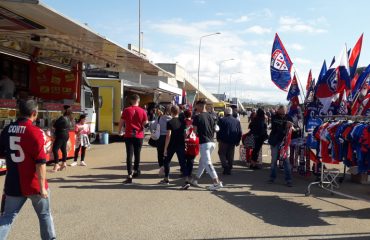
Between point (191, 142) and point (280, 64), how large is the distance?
3586mm

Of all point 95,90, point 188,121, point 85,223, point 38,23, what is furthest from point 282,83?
point 95,90

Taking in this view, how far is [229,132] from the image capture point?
451 inches

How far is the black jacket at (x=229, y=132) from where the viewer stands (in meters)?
11.5

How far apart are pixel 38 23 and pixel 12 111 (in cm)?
233

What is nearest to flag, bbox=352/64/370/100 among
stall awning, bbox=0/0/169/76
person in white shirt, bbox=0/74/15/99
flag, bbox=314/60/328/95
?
flag, bbox=314/60/328/95

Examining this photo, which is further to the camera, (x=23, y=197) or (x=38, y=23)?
(x=38, y=23)

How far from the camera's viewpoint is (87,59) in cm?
1636

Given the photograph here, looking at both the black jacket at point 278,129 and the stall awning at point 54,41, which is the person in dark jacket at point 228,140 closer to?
the black jacket at point 278,129

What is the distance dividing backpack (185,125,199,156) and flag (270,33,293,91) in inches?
124

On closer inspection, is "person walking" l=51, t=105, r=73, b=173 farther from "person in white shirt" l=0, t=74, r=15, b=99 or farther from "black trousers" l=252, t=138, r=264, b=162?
"black trousers" l=252, t=138, r=264, b=162

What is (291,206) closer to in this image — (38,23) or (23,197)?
(23,197)

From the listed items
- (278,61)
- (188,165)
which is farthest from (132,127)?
(278,61)

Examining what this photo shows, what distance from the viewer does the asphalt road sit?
604 cm

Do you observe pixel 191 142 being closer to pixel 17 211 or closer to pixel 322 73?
pixel 322 73
